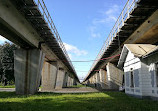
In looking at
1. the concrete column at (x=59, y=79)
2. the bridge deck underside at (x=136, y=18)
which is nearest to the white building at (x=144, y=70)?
the bridge deck underside at (x=136, y=18)

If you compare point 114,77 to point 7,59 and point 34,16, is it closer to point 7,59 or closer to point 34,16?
point 34,16

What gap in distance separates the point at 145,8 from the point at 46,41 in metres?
12.6

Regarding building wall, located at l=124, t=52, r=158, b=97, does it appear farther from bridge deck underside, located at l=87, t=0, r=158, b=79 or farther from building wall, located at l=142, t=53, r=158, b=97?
bridge deck underside, located at l=87, t=0, r=158, b=79

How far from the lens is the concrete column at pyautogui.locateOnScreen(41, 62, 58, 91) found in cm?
3155

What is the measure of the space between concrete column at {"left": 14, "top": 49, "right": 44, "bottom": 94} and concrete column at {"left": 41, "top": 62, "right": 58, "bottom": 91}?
13127 mm

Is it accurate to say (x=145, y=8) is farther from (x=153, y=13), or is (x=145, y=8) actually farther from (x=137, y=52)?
(x=137, y=52)

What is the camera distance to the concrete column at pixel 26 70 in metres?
18.1

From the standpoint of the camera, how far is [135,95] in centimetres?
1453

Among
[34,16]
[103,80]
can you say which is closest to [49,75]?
[103,80]

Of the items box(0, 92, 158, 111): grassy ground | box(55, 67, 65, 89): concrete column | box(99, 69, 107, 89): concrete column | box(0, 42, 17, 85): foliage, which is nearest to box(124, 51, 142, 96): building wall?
box(0, 92, 158, 111): grassy ground

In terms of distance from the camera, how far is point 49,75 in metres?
31.8

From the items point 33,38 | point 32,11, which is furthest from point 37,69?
point 32,11

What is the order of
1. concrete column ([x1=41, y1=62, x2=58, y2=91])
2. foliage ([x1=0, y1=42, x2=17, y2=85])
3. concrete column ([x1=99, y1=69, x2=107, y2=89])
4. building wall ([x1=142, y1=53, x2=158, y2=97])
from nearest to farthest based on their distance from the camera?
building wall ([x1=142, y1=53, x2=158, y2=97])
concrete column ([x1=41, y1=62, x2=58, y2=91])
concrete column ([x1=99, y1=69, x2=107, y2=89])
foliage ([x1=0, y1=42, x2=17, y2=85])

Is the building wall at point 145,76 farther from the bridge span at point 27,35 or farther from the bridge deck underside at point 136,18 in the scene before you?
the bridge span at point 27,35
